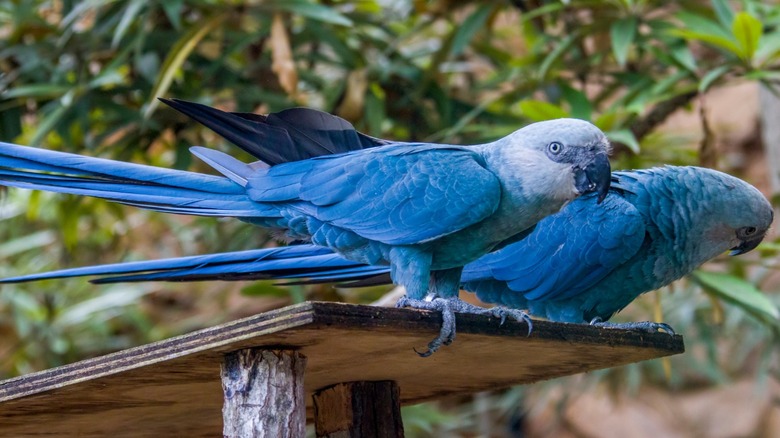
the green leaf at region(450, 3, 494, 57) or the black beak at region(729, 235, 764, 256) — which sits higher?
the green leaf at region(450, 3, 494, 57)

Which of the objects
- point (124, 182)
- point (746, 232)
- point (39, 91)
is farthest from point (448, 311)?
point (39, 91)

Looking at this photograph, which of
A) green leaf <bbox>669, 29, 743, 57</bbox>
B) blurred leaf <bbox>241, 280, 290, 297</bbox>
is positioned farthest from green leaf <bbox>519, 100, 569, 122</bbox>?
blurred leaf <bbox>241, 280, 290, 297</bbox>

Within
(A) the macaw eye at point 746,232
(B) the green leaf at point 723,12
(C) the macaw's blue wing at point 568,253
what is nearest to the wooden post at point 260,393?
(C) the macaw's blue wing at point 568,253

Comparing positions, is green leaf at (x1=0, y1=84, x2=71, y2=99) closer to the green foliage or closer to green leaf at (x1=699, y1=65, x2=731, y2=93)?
the green foliage

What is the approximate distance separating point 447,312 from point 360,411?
1.35ft

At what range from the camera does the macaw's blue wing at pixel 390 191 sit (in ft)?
4.80

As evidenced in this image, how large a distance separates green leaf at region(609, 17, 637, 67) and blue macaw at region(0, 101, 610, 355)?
0.97 meters

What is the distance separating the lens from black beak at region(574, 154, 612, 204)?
1488 mm

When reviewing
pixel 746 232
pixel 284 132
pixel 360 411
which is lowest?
pixel 360 411

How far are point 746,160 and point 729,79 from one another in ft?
9.45

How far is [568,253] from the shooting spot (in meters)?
1.91

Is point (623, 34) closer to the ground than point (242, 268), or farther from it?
farther from it

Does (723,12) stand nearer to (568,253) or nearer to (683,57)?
(683,57)

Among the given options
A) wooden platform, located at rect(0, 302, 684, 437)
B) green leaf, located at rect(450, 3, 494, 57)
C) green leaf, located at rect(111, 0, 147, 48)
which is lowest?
wooden platform, located at rect(0, 302, 684, 437)
